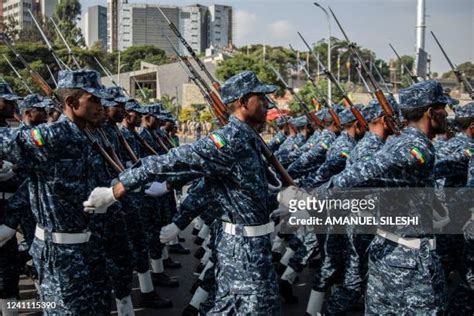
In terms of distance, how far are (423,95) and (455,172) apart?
1.91 m

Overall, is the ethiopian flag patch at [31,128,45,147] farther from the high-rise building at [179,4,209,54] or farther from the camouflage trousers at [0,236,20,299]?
the high-rise building at [179,4,209,54]

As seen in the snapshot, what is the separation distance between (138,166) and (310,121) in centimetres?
602

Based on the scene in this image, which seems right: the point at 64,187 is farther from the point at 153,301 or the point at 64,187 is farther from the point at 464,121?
the point at 464,121

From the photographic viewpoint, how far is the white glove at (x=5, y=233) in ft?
17.5

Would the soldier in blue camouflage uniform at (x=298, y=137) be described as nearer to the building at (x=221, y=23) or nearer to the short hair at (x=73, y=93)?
the short hair at (x=73, y=93)

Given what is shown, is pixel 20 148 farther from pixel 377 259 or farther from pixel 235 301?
pixel 377 259

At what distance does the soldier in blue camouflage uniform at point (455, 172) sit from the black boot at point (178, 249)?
470 centimetres

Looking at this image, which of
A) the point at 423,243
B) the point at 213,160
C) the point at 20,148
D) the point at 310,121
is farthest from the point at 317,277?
the point at 310,121

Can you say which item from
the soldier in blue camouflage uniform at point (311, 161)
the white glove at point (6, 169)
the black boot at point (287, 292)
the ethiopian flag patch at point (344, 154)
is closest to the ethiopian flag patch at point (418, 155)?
the ethiopian flag patch at point (344, 154)

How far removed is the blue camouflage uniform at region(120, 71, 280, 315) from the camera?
378 centimetres

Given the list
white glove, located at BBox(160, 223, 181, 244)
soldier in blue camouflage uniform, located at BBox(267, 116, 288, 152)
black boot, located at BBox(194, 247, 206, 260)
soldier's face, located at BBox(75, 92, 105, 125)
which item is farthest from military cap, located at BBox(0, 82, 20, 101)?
soldier in blue camouflage uniform, located at BBox(267, 116, 288, 152)

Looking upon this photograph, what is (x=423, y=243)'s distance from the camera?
3.85 m

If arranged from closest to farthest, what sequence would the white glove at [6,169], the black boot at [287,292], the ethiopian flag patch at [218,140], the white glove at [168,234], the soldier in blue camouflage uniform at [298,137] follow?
1. the ethiopian flag patch at [218,140]
2. the white glove at [168,234]
3. the white glove at [6,169]
4. the black boot at [287,292]
5. the soldier in blue camouflage uniform at [298,137]

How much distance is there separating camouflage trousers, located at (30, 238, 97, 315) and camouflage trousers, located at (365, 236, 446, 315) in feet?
6.54
